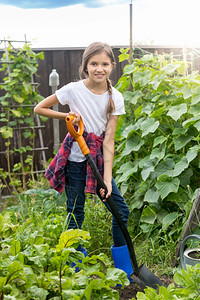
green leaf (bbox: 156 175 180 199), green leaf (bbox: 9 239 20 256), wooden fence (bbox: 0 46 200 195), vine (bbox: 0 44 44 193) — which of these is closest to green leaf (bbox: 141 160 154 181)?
green leaf (bbox: 156 175 180 199)

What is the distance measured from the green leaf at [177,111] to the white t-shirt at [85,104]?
74cm

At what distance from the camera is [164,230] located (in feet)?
9.16

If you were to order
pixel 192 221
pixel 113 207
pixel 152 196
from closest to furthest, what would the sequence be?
pixel 113 207 → pixel 192 221 → pixel 152 196

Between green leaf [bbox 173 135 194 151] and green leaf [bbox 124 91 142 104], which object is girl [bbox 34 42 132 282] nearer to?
green leaf [bbox 173 135 194 151]

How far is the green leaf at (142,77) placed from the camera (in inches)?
134

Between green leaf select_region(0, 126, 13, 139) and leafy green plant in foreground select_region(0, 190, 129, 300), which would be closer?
leafy green plant in foreground select_region(0, 190, 129, 300)

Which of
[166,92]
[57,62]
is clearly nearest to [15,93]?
[57,62]

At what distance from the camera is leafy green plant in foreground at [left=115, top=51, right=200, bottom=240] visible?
2.89m

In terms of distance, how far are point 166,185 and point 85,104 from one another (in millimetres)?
957

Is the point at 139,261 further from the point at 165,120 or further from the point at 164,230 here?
the point at 165,120

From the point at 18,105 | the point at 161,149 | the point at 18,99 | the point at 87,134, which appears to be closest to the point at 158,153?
the point at 161,149

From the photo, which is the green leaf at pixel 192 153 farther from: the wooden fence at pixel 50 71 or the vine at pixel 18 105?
the wooden fence at pixel 50 71

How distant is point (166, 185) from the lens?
2877mm

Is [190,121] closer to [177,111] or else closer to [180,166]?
[177,111]
